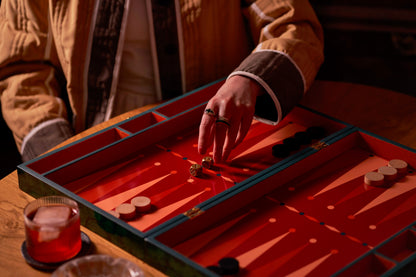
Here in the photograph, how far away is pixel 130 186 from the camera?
1.51 metres

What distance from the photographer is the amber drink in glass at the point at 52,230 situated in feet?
3.98

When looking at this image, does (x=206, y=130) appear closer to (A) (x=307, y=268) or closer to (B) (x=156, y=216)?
(B) (x=156, y=216)

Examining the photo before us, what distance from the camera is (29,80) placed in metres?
2.10

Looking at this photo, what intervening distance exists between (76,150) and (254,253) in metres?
0.60

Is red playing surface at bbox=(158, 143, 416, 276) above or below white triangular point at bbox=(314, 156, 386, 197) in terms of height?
below

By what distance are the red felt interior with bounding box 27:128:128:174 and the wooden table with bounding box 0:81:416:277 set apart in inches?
3.3

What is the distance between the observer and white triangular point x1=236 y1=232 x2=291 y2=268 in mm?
1256

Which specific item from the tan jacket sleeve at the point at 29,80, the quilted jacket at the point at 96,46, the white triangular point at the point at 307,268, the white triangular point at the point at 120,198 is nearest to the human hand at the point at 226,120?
the white triangular point at the point at 120,198

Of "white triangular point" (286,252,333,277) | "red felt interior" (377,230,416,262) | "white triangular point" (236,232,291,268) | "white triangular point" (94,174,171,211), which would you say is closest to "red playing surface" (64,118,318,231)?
"white triangular point" (94,174,171,211)

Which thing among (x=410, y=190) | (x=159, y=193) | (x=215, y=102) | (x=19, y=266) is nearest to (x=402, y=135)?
(x=410, y=190)

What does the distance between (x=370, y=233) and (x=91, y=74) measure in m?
1.16

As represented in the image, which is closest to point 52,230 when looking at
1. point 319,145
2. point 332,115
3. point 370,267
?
point 370,267

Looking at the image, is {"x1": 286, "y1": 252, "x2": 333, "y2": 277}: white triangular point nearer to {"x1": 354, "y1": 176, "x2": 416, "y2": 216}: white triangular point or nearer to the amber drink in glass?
{"x1": 354, "y1": 176, "x2": 416, "y2": 216}: white triangular point

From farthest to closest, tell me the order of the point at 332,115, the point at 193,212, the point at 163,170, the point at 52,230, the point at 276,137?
the point at 332,115
the point at 276,137
the point at 163,170
the point at 193,212
the point at 52,230
